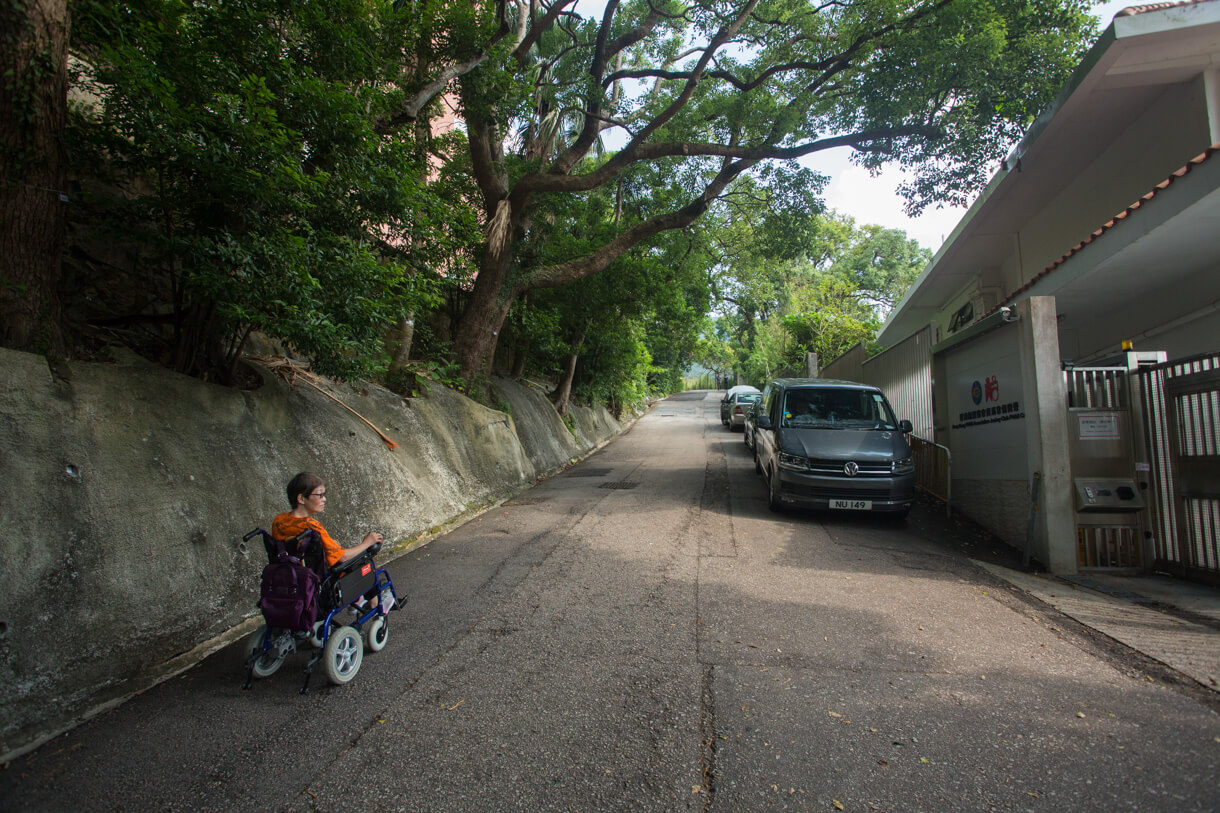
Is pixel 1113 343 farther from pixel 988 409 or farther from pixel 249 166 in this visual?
pixel 249 166

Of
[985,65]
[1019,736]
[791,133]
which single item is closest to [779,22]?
[791,133]

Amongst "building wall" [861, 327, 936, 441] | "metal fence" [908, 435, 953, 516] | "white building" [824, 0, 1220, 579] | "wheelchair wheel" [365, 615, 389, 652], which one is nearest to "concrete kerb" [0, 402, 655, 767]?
"wheelchair wheel" [365, 615, 389, 652]

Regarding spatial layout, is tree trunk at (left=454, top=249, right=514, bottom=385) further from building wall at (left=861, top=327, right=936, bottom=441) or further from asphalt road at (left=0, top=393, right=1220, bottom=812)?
building wall at (left=861, top=327, right=936, bottom=441)

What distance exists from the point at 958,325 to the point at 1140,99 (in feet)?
25.6

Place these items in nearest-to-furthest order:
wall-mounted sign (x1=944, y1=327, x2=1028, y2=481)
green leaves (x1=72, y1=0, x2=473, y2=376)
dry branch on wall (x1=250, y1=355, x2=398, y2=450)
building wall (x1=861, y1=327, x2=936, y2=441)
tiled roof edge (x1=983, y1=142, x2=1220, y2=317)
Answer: green leaves (x1=72, y1=0, x2=473, y2=376) < tiled roof edge (x1=983, y1=142, x2=1220, y2=317) < dry branch on wall (x1=250, y1=355, x2=398, y2=450) < wall-mounted sign (x1=944, y1=327, x2=1028, y2=481) < building wall (x1=861, y1=327, x2=936, y2=441)

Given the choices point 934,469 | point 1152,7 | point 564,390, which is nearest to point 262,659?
point 934,469

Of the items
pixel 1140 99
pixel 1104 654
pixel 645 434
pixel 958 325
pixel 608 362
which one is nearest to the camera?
pixel 1104 654

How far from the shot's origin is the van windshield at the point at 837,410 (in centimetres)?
865

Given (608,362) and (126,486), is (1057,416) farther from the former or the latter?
(608,362)

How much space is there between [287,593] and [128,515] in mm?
1590

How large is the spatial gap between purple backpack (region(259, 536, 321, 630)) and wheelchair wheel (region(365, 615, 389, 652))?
66cm

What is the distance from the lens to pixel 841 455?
25.4ft

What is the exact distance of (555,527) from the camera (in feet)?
24.6

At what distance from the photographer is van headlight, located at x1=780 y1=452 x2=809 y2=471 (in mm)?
7885
